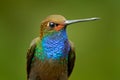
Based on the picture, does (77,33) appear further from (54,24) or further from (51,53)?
(54,24)

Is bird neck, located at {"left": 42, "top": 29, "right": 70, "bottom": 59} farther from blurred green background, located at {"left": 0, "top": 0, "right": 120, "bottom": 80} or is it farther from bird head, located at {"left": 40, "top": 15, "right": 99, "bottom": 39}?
blurred green background, located at {"left": 0, "top": 0, "right": 120, "bottom": 80}

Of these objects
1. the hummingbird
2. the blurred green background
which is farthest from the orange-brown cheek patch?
the blurred green background

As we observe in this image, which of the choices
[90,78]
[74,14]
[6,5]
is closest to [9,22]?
[6,5]

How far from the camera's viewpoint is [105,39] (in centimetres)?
567

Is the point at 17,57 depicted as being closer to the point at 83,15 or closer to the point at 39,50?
the point at 83,15

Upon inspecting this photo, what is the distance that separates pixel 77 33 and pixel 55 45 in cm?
183

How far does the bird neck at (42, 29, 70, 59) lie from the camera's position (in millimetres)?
3555

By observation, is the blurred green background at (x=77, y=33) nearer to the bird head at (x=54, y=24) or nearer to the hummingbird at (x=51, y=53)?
the hummingbird at (x=51, y=53)

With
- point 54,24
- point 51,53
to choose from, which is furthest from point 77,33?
point 54,24

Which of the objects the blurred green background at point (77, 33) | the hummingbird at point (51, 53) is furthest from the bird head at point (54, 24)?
the blurred green background at point (77, 33)

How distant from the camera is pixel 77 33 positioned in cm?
542

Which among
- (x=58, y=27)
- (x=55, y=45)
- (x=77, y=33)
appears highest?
(x=58, y=27)

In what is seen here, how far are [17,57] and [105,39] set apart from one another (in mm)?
897

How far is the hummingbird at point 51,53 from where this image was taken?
11.6ft
